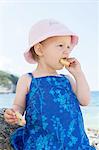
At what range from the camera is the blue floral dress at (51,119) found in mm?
1161

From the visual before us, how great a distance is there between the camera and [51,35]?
4.03 feet

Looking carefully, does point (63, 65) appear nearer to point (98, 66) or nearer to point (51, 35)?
point (51, 35)

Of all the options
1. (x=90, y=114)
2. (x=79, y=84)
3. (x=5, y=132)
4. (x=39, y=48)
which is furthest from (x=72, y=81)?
(x=90, y=114)

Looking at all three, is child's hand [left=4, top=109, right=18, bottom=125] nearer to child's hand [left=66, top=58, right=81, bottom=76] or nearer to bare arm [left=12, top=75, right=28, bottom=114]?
bare arm [left=12, top=75, right=28, bottom=114]

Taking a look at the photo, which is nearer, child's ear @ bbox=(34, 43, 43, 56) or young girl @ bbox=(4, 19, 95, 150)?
young girl @ bbox=(4, 19, 95, 150)

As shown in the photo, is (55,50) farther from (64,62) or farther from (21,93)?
(21,93)

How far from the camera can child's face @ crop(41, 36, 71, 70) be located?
4.01 feet

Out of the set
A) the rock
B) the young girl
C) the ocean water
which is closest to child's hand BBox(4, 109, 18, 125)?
the young girl

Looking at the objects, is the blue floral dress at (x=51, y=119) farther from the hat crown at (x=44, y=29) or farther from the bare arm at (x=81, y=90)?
the hat crown at (x=44, y=29)

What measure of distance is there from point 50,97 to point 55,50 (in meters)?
0.16

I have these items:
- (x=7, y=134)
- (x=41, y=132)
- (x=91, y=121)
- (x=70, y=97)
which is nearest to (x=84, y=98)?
(x=70, y=97)

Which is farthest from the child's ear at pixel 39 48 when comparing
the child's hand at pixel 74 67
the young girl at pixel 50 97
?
the child's hand at pixel 74 67

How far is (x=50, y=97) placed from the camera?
1.20 m

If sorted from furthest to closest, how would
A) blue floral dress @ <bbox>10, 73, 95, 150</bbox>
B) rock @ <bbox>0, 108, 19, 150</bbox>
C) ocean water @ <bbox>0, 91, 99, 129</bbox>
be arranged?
ocean water @ <bbox>0, 91, 99, 129</bbox> < rock @ <bbox>0, 108, 19, 150</bbox> < blue floral dress @ <bbox>10, 73, 95, 150</bbox>
